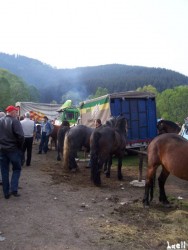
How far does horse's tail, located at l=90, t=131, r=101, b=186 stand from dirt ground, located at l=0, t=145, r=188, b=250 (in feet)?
0.72

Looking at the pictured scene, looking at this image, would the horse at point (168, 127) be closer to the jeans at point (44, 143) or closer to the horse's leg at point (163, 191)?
the horse's leg at point (163, 191)

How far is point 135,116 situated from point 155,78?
84459mm

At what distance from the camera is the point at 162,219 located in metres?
5.76

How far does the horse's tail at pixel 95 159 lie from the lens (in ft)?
27.8

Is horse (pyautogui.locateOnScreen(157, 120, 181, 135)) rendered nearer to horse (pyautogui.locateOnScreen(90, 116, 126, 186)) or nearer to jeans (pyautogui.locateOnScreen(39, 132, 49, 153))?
horse (pyautogui.locateOnScreen(90, 116, 126, 186))

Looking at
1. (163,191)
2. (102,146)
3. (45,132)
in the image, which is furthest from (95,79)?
(163,191)

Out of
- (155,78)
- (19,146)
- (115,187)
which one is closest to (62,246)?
(19,146)

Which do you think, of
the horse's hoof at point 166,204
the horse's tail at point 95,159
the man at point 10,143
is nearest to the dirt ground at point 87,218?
the horse's hoof at point 166,204

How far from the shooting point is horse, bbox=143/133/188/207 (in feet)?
20.7

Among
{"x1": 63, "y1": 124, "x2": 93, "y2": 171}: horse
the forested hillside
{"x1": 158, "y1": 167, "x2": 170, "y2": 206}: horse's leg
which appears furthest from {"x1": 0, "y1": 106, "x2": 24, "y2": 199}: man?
the forested hillside

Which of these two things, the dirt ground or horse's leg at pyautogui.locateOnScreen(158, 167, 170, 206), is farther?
horse's leg at pyautogui.locateOnScreen(158, 167, 170, 206)

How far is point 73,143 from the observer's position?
1090 centimetres

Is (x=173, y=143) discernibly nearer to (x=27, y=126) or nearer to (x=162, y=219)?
(x=162, y=219)

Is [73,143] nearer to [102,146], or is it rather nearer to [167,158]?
[102,146]
